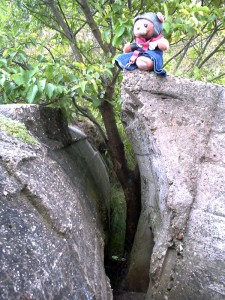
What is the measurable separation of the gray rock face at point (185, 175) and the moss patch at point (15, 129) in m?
0.98

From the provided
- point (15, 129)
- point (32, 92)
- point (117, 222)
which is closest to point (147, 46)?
point (32, 92)

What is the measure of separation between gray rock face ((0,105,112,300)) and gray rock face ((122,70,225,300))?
1.97 feet

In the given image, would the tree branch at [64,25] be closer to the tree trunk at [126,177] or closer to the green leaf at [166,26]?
the tree trunk at [126,177]

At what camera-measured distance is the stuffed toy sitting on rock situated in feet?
8.24

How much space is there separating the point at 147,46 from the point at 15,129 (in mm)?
1254

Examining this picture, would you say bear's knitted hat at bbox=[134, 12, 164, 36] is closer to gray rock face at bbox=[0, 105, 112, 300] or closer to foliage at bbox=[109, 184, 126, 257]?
gray rock face at bbox=[0, 105, 112, 300]

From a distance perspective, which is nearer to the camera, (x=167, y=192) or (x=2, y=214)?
(x=2, y=214)

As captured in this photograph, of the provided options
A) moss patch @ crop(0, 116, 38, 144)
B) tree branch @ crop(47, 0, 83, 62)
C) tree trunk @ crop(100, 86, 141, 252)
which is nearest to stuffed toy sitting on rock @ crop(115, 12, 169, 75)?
moss patch @ crop(0, 116, 38, 144)

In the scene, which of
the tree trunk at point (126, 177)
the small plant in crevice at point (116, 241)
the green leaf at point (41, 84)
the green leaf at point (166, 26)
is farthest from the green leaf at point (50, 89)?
the small plant in crevice at point (116, 241)

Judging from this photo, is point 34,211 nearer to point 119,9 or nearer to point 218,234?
point 218,234

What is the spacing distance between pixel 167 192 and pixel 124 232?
1843 mm

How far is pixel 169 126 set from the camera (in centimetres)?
264

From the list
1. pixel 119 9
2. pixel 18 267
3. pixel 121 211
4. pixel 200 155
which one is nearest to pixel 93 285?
pixel 18 267

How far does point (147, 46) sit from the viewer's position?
2.58 m
